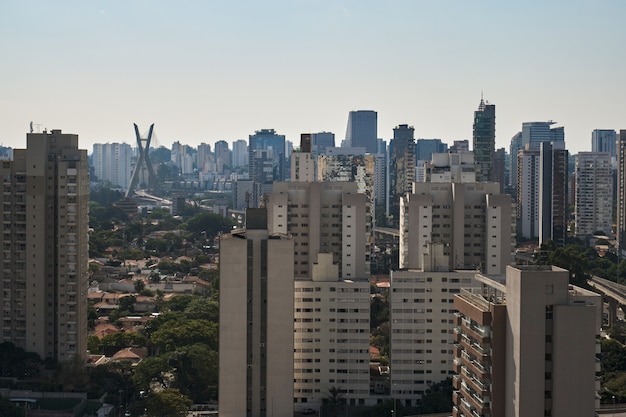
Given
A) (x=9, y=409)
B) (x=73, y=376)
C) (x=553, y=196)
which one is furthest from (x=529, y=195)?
(x=9, y=409)

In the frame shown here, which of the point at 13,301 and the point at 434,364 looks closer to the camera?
the point at 434,364

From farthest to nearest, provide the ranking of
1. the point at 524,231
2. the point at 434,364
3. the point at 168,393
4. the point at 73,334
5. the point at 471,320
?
the point at 524,231 → the point at 73,334 → the point at 434,364 → the point at 168,393 → the point at 471,320

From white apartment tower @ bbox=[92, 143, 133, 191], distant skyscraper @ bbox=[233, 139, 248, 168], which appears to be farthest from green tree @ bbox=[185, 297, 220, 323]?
distant skyscraper @ bbox=[233, 139, 248, 168]

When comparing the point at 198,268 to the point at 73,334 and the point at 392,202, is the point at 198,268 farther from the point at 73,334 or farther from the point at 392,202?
the point at 392,202

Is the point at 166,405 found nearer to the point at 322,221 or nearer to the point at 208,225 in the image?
the point at 322,221

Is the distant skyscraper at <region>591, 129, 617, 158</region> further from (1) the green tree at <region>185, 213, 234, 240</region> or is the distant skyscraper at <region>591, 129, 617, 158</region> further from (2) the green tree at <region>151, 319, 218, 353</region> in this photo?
(2) the green tree at <region>151, 319, 218, 353</region>

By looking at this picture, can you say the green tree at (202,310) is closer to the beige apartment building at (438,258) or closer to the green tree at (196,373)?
the green tree at (196,373)

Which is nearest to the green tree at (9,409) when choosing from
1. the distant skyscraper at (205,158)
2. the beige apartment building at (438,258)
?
the beige apartment building at (438,258)

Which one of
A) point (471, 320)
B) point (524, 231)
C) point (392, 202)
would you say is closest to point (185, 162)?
point (392, 202)
